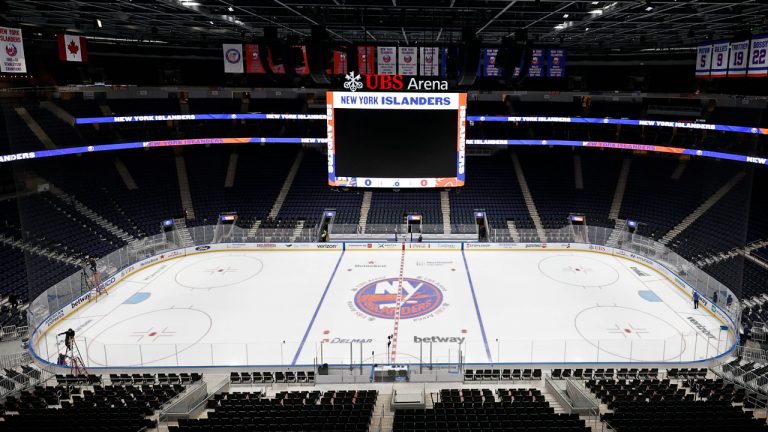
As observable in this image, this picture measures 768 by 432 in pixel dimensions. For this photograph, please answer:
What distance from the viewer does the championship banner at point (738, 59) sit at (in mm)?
18922

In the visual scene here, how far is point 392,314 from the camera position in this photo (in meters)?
21.5

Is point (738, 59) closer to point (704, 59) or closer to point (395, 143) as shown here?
point (704, 59)

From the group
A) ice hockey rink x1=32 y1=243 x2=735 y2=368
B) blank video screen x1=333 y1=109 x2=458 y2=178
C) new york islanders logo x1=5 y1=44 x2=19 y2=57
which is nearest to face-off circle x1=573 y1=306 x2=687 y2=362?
ice hockey rink x1=32 y1=243 x2=735 y2=368

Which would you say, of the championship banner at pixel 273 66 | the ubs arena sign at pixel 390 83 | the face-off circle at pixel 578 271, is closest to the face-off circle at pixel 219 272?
the championship banner at pixel 273 66

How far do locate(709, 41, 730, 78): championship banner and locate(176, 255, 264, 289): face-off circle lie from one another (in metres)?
22.7

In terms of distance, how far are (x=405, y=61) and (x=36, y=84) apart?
23.8 metres

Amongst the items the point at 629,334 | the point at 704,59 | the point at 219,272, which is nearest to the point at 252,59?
the point at 219,272

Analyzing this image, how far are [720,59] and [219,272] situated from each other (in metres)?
24.7

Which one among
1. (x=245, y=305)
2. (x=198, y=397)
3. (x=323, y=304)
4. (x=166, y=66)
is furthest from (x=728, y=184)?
(x=166, y=66)

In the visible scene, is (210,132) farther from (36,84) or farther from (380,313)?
(380,313)

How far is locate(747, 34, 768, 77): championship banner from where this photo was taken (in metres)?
18.0

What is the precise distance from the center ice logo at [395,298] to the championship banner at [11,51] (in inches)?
604

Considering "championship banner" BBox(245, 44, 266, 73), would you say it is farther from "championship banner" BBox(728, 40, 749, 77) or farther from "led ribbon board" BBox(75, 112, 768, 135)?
"championship banner" BBox(728, 40, 749, 77)

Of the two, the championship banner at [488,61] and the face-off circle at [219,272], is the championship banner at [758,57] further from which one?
the face-off circle at [219,272]
